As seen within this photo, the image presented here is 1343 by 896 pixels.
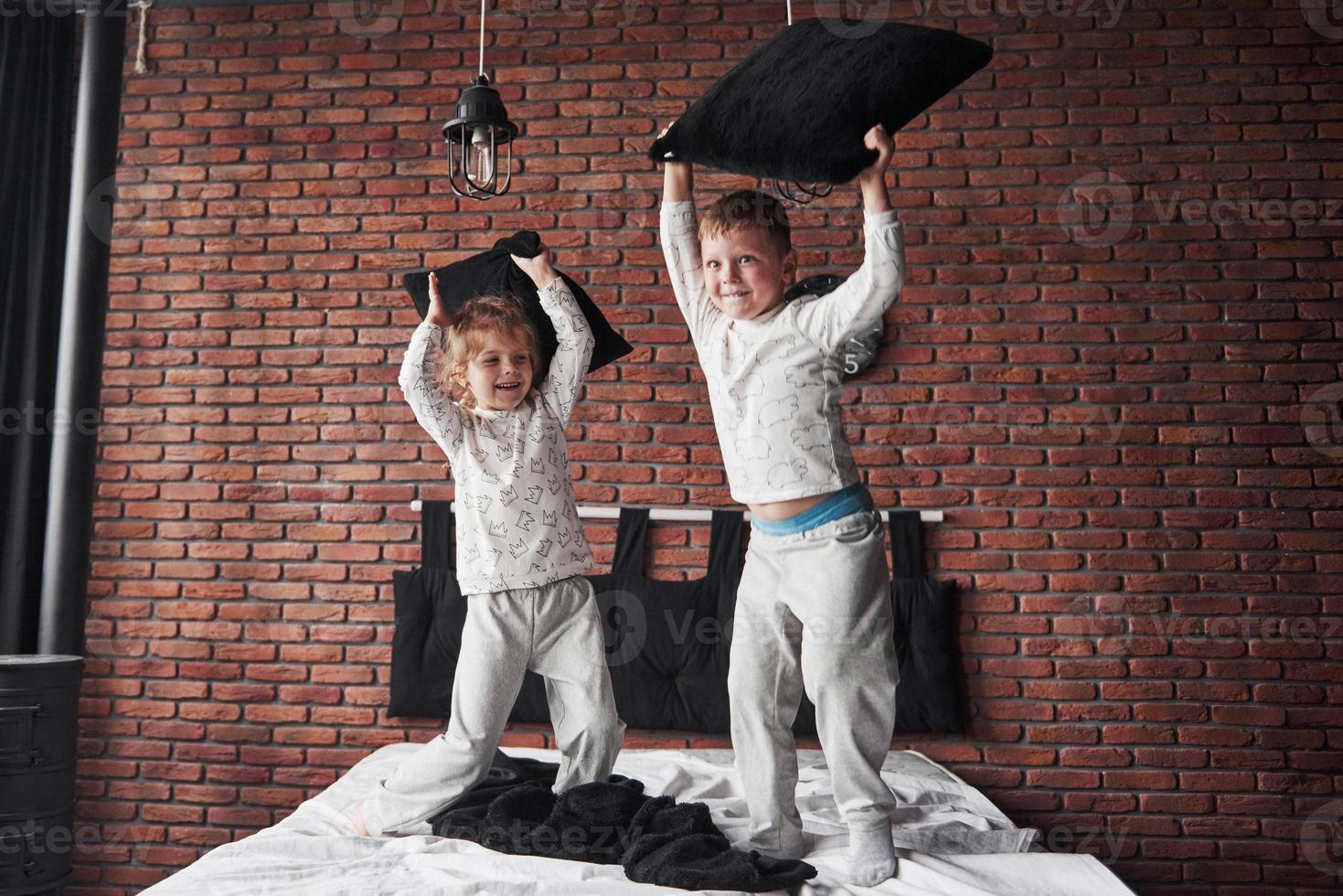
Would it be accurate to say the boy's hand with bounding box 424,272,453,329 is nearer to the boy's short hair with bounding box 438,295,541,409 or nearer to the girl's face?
the boy's short hair with bounding box 438,295,541,409


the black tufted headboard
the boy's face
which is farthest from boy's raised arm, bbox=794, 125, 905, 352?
the black tufted headboard

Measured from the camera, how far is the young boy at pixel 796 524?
5.61ft

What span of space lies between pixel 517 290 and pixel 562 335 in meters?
0.22

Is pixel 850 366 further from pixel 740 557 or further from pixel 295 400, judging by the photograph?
pixel 295 400

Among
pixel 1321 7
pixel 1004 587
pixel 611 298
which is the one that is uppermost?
pixel 1321 7

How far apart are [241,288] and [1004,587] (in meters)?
2.83

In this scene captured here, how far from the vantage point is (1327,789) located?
2877mm

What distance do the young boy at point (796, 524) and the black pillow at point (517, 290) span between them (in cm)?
39

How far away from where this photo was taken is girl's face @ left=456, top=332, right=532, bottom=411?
2066 mm

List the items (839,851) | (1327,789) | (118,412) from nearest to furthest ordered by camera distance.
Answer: (839,851)
(1327,789)
(118,412)

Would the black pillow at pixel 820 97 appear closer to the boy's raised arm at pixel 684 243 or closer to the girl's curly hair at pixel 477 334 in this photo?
the boy's raised arm at pixel 684 243

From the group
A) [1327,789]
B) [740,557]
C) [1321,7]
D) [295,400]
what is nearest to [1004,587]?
[740,557]

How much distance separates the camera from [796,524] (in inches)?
70.4

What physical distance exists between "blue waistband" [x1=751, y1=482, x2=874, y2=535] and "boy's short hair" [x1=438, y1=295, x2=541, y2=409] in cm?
71
